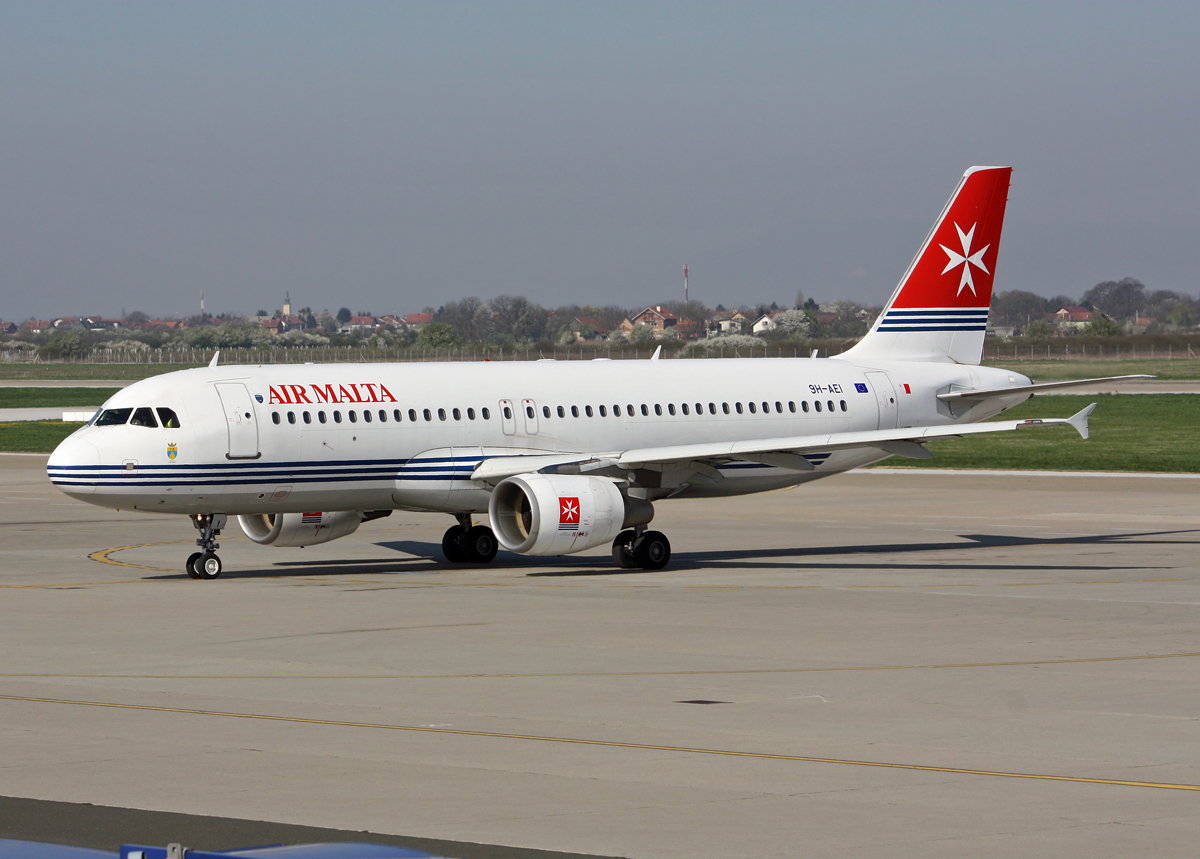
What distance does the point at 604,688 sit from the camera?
64.8 ft

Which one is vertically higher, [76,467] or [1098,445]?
[76,467]

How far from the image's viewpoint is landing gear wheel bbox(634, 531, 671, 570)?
Result: 110 feet

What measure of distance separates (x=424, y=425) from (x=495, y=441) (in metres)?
1.67

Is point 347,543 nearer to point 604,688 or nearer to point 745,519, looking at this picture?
point 745,519

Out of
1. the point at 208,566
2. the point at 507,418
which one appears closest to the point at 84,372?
the point at 507,418

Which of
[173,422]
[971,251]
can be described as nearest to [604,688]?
[173,422]

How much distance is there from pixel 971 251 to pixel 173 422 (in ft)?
68.6

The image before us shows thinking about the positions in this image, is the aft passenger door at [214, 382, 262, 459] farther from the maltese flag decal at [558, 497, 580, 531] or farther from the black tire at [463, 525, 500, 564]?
the maltese flag decal at [558, 497, 580, 531]

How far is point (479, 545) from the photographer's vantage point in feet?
117

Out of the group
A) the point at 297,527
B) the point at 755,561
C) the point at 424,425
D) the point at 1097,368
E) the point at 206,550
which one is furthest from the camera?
the point at 1097,368

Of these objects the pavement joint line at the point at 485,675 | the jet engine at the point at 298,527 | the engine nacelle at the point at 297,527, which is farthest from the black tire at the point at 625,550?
the pavement joint line at the point at 485,675

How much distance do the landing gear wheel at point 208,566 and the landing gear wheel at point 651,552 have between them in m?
8.33

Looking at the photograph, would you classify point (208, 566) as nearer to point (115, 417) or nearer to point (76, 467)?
point (76, 467)

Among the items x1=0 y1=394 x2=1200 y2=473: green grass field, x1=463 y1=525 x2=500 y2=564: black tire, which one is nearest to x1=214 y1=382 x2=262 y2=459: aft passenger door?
x1=463 y1=525 x2=500 y2=564: black tire
